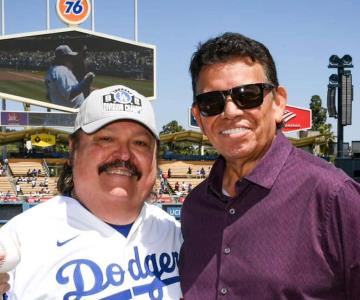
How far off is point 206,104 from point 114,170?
2.10 ft

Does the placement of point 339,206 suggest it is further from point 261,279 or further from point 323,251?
point 261,279

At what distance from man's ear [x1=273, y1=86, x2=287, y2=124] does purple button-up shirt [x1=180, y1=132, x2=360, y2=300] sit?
0.10 m

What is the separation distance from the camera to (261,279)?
247 cm

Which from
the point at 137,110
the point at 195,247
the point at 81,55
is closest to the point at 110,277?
the point at 195,247

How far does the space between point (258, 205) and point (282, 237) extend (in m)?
0.20

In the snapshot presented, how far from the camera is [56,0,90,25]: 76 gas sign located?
35.8 metres

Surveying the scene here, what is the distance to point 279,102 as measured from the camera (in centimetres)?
288

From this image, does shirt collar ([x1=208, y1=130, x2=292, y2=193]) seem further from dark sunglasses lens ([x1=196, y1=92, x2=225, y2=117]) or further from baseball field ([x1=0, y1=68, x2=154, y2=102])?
baseball field ([x1=0, y1=68, x2=154, y2=102])

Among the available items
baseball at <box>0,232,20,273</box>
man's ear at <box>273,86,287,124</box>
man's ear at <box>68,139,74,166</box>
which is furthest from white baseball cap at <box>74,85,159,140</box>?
baseball at <box>0,232,20,273</box>

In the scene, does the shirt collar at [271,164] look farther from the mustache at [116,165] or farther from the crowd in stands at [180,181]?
the crowd in stands at [180,181]

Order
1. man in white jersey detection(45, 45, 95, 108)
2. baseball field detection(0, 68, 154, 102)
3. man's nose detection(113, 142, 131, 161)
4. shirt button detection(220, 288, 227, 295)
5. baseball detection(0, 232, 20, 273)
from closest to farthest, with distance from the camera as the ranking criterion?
baseball detection(0, 232, 20, 273)
shirt button detection(220, 288, 227, 295)
man's nose detection(113, 142, 131, 161)
baseball field detection(0, 68, 154, 102)
man in white jersey detection(45, 45, 95, 108)

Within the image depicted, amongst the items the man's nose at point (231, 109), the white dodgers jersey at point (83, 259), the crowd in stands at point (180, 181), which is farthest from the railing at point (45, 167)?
the man's nose at point (231, 109)

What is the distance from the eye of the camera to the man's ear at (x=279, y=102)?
285 centimetres

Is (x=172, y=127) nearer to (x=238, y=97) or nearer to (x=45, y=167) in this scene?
(x=45, y=167)
